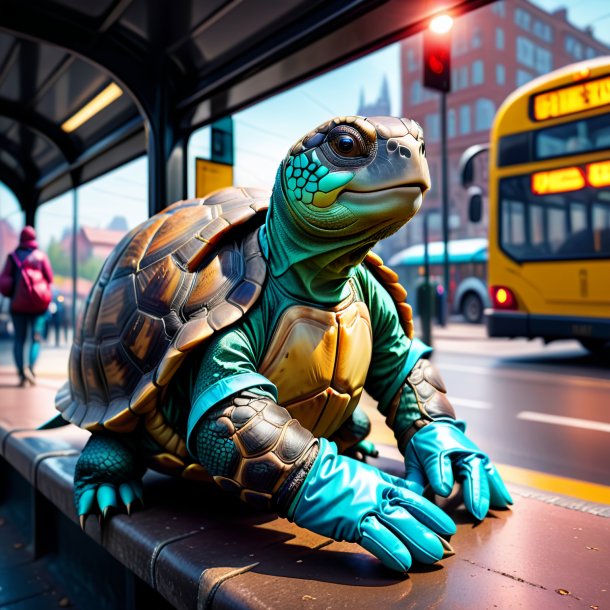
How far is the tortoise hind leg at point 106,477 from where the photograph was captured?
1.80 meters

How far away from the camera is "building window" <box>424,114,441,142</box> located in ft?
132

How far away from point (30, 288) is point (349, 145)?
4.81 m

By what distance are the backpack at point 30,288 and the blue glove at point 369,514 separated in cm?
478

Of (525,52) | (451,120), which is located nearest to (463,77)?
(451,120)

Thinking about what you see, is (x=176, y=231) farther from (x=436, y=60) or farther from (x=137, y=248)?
(x=436, y=60)

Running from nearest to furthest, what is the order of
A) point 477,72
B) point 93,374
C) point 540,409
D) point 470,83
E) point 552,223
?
point 93,374, point 540,409, point 552,223, point 477,72, point 470,83

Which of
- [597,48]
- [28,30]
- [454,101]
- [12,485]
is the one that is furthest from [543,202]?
[597,48]

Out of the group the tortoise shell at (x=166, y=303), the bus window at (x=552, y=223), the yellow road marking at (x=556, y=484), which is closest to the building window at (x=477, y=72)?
the bus window at (x=552, y=223)

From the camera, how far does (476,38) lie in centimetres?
3994

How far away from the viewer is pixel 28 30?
11.3 ft

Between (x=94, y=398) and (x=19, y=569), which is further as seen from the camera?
(x=19, y=569)

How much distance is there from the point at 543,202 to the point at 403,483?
274 inches

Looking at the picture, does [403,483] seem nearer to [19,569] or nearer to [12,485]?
[19,569]

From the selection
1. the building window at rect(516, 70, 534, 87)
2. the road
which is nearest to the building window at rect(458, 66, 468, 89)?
the building window at rect(516, 70, 534, 87)
